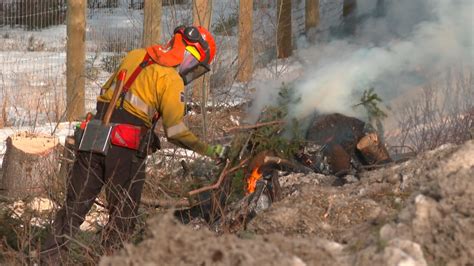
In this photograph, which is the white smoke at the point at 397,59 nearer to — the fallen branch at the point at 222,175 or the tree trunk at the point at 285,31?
the fallen branch at the point at 222,175

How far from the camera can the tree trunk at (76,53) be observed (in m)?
11.3

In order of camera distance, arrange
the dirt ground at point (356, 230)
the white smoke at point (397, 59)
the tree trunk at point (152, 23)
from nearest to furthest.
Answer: the dirt ground at point (356, 230), the white smoke at point (397, 59), the tree trunk at point (152, 23)

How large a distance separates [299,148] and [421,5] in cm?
411

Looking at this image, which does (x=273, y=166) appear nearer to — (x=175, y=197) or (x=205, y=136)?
(x=175, y=197)

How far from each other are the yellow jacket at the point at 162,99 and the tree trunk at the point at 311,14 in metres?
11.4

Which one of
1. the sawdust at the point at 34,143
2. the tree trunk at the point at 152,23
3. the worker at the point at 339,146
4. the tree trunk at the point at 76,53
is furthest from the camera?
the tree trunk at the point at 76,53

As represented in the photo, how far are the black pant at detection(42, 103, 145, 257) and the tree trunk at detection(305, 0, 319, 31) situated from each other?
1139 centimetres

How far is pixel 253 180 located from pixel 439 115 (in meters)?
3.17

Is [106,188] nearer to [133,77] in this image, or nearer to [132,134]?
[132,134]

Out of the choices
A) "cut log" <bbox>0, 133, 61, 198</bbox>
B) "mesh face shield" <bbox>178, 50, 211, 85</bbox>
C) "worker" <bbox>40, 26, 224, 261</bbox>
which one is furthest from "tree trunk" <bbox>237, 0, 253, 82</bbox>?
"worker" <bbox>40, 26, 224, 261</bbox>

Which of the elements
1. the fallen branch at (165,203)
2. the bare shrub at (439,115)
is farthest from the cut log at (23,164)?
the bare shrub at (439,115)

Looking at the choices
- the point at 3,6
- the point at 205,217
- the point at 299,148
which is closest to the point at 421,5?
→ the point at 299,148

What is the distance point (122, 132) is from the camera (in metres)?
6.19

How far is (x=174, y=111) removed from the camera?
6074mm
